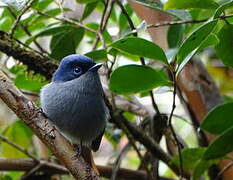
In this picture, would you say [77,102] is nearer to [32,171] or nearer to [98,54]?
[98,54]

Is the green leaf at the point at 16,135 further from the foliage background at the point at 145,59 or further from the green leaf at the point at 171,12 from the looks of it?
the green leaf at the point at 171,12

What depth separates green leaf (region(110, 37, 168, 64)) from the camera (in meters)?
1.54

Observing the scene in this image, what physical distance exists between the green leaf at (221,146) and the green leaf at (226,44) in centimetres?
24

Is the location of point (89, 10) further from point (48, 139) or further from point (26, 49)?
point (48, 139)

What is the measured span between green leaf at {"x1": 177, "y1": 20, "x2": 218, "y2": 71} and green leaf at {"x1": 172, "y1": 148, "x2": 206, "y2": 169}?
1.97ft

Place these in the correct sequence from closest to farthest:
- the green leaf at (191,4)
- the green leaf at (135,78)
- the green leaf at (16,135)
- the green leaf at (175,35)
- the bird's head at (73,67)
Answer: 1. the green leaf at (191,4)
2. the green leaf at (135,78)
3. the bird's head at (73,67)
4. the green leaf at (175,35)
5. the green leaf at (16,135)

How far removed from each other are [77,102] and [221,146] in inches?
24.7

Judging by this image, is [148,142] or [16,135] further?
[16,135]

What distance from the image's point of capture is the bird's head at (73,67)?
1945 millimetres

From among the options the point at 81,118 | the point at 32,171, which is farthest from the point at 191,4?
the point at 32,171

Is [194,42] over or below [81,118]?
over

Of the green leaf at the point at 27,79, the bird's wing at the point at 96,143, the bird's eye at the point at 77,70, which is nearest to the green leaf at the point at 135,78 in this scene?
the bird's eye at the point at 77,70

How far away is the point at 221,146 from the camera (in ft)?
5.39

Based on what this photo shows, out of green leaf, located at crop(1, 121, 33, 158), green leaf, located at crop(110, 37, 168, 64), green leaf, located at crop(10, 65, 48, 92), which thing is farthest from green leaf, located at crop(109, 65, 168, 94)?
green leaf, located at crop(1, 121, 33, 158)
